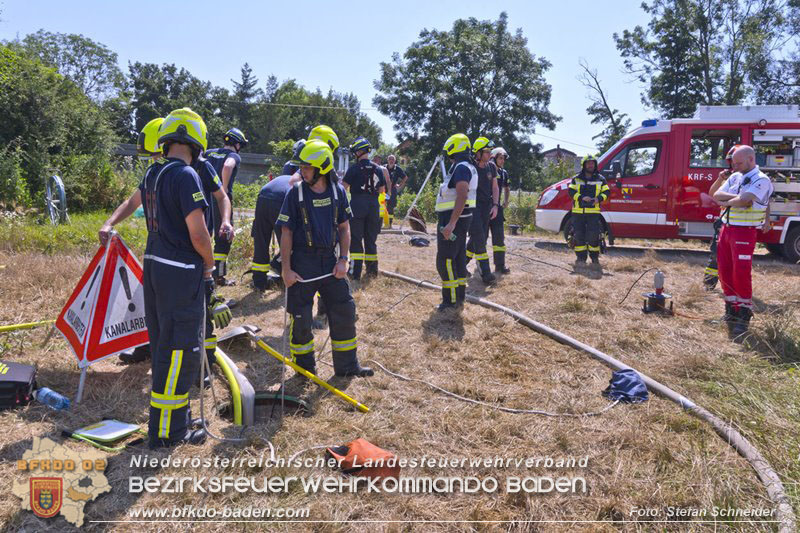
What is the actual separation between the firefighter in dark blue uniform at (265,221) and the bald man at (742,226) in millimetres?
4900

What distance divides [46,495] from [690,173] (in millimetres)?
11543

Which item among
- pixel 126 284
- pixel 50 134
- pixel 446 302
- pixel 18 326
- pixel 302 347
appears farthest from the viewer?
pixel 50 134

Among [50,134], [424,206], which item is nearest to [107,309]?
[50,134]

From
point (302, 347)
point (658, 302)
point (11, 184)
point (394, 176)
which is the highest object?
point (394, 176)

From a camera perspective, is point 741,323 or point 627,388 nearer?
point 627,388

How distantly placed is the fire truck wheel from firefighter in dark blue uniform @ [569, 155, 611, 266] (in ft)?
13.8

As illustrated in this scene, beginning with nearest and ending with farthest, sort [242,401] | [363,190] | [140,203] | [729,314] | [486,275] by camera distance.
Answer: [242,401] < [140,203] < [729,314] < [363,190] < [486,275]

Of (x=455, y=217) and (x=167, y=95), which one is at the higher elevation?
(x=167, y=95)

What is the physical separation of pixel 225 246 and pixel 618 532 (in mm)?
5014

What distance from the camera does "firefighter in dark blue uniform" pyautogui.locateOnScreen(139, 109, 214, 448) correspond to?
3051 mm

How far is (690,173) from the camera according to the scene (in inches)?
416

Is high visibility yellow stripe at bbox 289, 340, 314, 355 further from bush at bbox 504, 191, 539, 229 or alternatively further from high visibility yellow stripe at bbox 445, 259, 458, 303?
bush at bbox 504, 191, 539, 229

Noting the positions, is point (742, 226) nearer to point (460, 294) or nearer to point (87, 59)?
point (460, 294)

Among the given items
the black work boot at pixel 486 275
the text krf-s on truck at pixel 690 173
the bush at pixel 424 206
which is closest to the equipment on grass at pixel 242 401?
the black work boot at pixel 486 275
